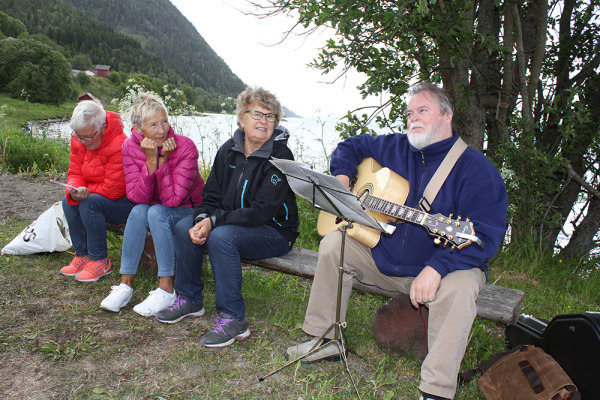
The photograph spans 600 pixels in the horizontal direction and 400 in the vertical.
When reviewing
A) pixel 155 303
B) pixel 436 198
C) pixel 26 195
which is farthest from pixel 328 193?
pixel 26 195

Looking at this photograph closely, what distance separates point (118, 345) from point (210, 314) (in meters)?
0.69

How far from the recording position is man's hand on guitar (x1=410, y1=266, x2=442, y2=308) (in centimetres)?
220

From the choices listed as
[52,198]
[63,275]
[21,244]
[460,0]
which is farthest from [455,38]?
[52,198]

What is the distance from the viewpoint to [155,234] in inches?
122

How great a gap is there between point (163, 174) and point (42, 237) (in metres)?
1.50

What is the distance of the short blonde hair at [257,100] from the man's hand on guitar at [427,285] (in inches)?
59.2

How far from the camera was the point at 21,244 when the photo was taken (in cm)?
381

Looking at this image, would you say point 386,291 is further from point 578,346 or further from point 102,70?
point 102,70

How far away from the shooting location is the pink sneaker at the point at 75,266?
11.7ft

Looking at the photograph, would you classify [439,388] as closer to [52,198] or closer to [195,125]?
[195,125]

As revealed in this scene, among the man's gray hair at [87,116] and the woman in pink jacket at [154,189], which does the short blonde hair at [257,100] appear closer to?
the woman in pink jacket at [154,189]

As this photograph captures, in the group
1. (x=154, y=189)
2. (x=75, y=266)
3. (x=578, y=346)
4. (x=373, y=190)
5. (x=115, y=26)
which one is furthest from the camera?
(x=115, y=26)

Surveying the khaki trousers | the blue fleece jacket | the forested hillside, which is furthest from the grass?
the forested hillside

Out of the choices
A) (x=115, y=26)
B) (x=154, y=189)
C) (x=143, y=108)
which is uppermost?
(x=115, y=26)
